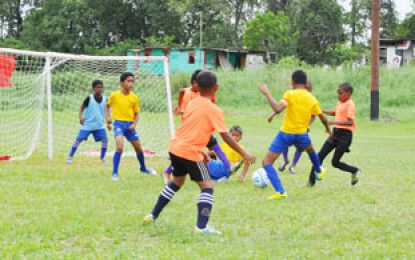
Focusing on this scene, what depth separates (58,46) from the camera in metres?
53.2

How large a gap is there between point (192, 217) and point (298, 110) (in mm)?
2143

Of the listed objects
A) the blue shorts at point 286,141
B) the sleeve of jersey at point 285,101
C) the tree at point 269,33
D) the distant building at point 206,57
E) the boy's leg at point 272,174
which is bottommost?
the boy's leg at point 272,174

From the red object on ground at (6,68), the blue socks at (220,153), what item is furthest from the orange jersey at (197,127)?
the red object on ground at (6,68)

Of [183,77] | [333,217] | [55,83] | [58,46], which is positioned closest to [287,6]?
[58,46]

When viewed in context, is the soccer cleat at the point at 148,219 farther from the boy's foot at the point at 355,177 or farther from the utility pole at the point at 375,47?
the utility pole at the point at 375,47

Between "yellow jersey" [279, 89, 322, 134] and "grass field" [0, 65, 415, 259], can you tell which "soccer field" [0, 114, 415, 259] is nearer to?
"grass field" [0, 65, 415, 259]

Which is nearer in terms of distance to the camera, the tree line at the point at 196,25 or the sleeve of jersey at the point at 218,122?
the sleeve of jersey at the point at 218,122

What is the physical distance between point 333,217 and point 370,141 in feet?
42.7

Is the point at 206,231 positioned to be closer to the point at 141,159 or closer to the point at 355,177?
the point at 355,177

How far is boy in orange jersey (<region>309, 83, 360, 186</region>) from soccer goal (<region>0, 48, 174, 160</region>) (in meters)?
4.79

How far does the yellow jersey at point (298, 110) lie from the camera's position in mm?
7703

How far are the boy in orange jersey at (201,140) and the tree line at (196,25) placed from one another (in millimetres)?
41269

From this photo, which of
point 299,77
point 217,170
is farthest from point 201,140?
point 217,170

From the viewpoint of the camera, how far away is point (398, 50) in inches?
1806
